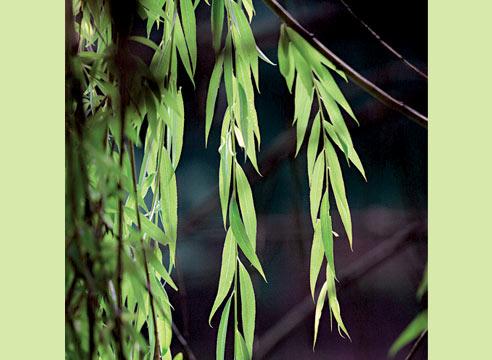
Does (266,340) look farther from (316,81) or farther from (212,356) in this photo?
(316,81)

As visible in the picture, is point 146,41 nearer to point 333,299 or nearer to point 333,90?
point 333,90

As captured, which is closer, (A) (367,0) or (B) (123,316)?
(A) (367,0)

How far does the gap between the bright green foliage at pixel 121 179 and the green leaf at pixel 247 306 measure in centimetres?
16

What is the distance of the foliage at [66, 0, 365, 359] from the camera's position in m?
1.42

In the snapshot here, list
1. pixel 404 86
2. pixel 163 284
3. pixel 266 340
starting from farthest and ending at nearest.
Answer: pixel 163 284, pixel 266 340, pixel 404 86

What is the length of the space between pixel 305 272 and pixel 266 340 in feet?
0.50

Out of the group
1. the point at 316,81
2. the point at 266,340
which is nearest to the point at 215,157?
the point at 316,81

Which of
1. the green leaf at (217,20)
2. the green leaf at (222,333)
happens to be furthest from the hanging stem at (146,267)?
the green leaf at (217,20)

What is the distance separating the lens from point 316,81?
142 centimetres

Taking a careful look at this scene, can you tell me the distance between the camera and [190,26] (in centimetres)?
155

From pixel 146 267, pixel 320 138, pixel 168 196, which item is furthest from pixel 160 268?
pixel 320 138

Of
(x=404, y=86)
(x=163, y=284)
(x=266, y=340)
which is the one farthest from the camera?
(x=163, y=284)

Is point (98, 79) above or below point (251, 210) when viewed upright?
above

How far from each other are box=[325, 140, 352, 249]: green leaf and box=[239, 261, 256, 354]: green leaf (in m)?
0.22
